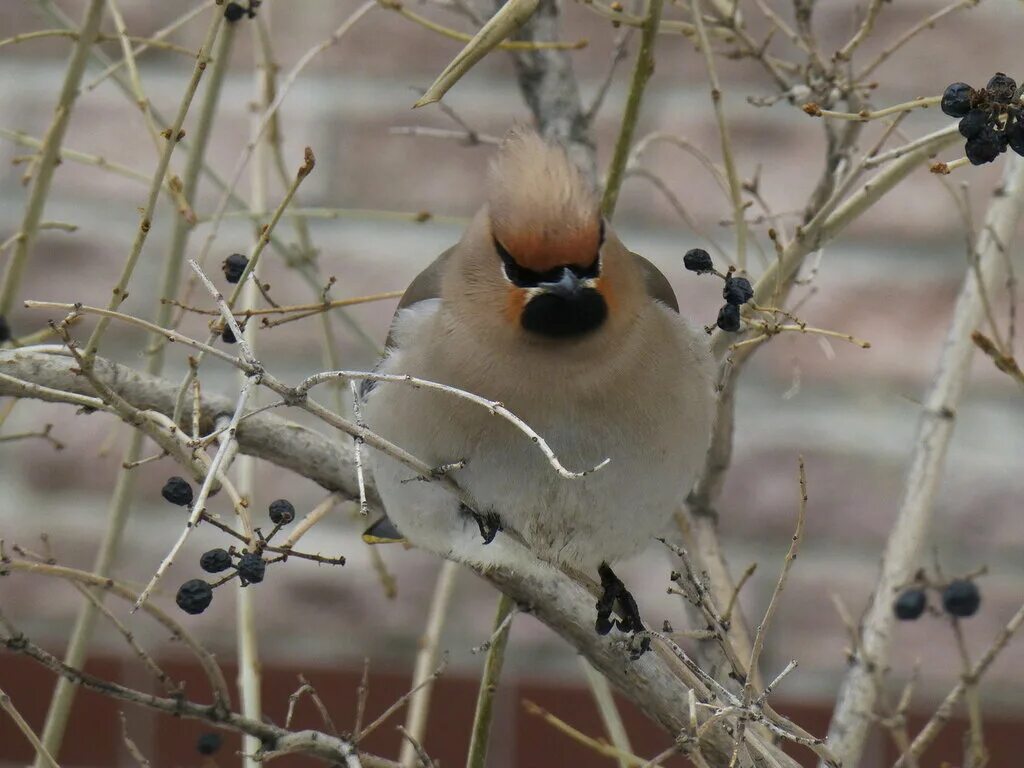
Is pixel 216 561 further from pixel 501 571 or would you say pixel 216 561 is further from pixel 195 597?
pixel 501 571

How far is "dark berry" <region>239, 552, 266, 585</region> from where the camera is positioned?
0.99 meters

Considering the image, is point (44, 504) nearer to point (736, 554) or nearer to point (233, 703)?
point (233, 703)

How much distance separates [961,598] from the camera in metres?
1.42

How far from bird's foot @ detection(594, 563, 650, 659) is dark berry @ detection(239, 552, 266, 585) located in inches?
11.2

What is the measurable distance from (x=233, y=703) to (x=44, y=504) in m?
0.38

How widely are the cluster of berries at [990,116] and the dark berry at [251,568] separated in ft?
1.62

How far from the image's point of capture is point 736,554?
208 centimetres

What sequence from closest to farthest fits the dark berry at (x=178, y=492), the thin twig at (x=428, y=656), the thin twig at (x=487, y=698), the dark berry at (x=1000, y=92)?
the dark berry at (x=1000, y=92) < the dark berry at (x=178, y=492) < the thin twig at (x=487, y=698) < the thin twig at (x=428, y=656)

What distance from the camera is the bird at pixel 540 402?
4.20ft

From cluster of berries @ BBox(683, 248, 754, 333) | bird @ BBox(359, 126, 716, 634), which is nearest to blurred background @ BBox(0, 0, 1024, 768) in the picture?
bird @ BBox(359, 126, 716, 634)

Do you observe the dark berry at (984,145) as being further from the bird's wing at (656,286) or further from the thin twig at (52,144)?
the thin twig at (52,144)

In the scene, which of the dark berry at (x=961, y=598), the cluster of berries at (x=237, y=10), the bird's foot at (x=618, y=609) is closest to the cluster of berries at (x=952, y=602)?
the dark berry at (x=961, y=598)

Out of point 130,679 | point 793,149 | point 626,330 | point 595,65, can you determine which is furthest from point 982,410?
point 130,679

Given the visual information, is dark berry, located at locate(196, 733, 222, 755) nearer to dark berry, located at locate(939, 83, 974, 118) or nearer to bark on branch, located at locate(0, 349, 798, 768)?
bark on branch, located at locate(0, 349, 798, 768)
